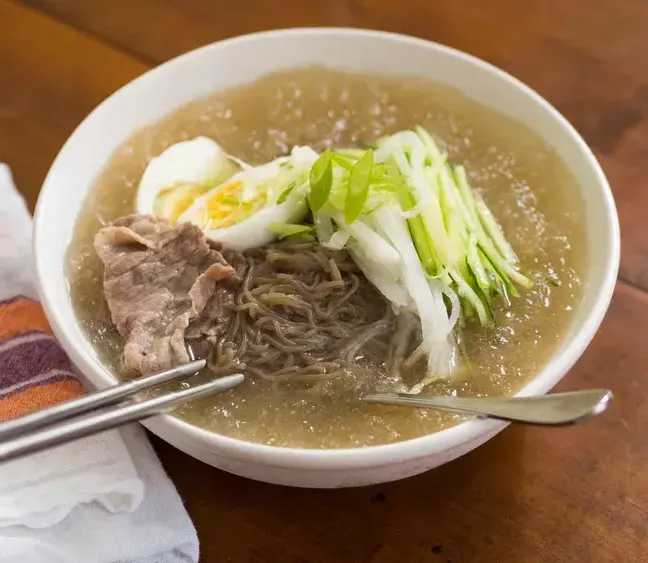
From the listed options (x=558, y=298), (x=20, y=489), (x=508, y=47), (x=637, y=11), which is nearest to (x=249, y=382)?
(x=20, y=489)

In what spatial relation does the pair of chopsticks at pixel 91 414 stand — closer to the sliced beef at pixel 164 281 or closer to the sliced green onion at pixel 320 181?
the sliced beef at pixel 164 281

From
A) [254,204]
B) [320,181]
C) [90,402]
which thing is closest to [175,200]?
[254,204]

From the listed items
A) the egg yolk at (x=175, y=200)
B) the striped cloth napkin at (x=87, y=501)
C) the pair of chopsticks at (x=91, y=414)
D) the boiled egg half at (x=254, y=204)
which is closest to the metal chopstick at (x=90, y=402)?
the pair of chopsticks at (x=91, y=414)

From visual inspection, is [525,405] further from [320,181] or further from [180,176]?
[180,176]

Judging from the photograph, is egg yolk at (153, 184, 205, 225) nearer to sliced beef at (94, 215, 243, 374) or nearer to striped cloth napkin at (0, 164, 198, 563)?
sliced beef at (94, 215, 243, 374)

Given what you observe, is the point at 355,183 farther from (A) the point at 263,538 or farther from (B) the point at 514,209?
(A) the point at 263,538

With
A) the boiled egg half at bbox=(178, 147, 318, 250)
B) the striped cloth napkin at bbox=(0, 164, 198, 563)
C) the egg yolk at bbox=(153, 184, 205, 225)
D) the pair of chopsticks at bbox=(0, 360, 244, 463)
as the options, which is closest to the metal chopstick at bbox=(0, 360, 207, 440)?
the pair of chopsticks at bbox=(0, 360, 244, 463)
